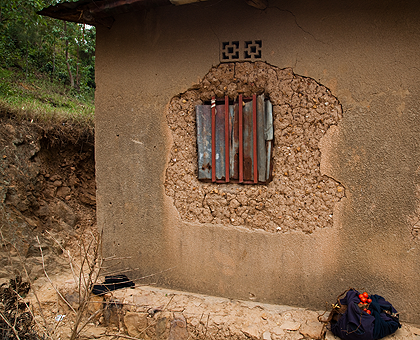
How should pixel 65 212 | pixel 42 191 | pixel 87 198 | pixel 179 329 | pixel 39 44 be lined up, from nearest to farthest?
pixel 179 329, pixel 42 191, pixel 65 212, pixel 87 198, pixel 39 44

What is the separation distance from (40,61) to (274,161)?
1063cm

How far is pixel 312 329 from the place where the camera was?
2582 millimetres

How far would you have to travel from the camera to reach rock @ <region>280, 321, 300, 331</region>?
2.61 m

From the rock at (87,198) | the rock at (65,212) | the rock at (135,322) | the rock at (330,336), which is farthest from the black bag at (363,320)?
the rock at (87,198)

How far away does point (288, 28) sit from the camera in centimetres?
287

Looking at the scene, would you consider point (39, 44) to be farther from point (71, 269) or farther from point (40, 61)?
point (71, 269)

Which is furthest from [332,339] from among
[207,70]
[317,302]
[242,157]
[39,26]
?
[39,26]

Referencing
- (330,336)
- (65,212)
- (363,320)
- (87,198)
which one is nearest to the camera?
(363,320)

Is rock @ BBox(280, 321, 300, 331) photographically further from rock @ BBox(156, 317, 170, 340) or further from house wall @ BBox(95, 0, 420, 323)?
rock @ BBox(156, 317, 170, 340)

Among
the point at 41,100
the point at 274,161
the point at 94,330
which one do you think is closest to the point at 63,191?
the point at 94,330

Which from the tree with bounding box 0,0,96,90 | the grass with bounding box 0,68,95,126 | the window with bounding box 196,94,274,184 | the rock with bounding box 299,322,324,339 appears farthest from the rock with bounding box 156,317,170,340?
the tree with bounding box 0,0,96,90

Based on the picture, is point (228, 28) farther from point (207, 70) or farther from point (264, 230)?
point (264, 230)

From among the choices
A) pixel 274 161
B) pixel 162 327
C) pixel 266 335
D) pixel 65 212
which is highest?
pixel 274 161

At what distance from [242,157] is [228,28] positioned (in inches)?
53.6
